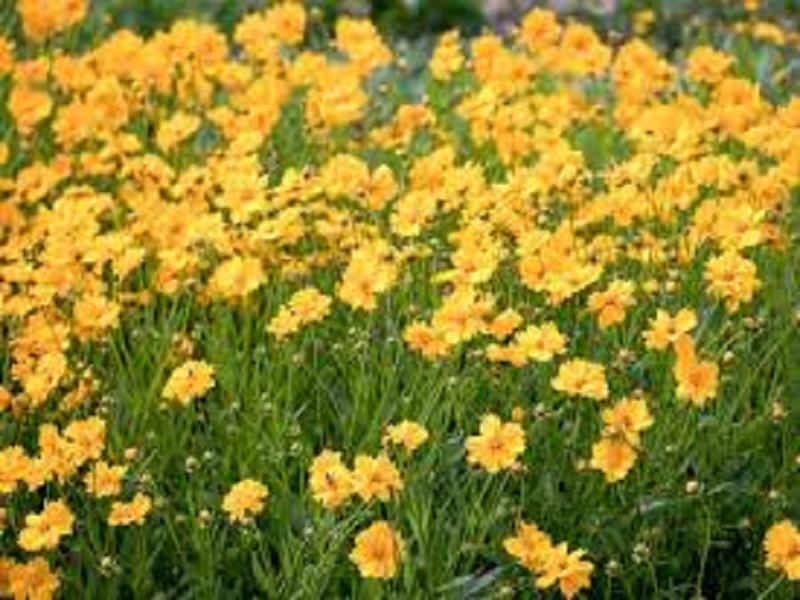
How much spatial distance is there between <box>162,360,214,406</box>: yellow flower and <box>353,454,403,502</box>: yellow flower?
1.20 feet

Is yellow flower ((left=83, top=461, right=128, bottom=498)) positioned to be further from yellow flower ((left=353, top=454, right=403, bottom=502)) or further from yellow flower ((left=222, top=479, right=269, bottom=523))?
yellow flower ((left=353, top=454, right=403, bottom=502))

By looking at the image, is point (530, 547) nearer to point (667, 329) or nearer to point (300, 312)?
point (667, 329)

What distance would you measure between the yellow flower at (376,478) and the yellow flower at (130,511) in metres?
0.33

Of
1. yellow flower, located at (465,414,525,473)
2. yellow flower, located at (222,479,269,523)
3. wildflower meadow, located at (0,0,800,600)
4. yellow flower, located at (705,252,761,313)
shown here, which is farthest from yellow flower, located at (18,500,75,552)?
yellow flower, located at (705,252,761,313)

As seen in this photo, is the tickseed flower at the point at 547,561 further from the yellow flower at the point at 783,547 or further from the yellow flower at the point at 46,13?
the yellow flower at the point at 46,13

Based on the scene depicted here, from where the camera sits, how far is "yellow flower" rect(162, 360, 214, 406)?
269 centimetres

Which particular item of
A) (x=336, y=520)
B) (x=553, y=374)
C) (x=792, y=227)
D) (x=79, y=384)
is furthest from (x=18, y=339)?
(x=792, y=227)

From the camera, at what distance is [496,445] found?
8.21 feet

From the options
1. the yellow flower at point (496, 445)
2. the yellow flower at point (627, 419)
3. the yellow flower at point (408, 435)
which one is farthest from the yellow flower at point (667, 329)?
the yellow flower at point (408, 435)

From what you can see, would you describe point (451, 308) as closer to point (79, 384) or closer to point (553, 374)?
point (553, 374)

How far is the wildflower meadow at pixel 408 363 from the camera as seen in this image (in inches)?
100

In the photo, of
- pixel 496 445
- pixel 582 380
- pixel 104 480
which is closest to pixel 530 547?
pixel 496 445

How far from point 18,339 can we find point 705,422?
113 centimetres

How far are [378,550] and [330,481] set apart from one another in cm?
12
